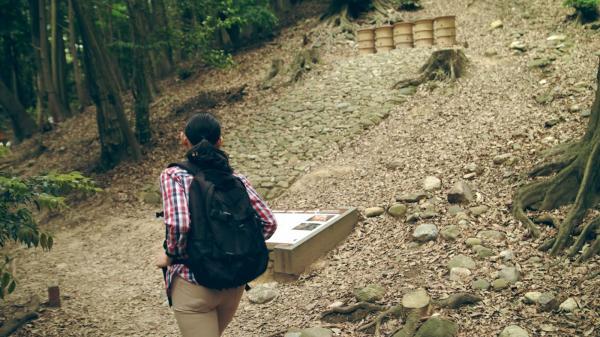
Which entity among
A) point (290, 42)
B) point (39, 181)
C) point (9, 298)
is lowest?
point (9, 298)

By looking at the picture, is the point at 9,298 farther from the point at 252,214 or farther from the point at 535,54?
the point at 535,54

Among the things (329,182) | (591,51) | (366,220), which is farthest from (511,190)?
(591,51)

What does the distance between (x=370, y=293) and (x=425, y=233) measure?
1.14 m

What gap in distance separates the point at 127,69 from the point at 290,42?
9.58 meters

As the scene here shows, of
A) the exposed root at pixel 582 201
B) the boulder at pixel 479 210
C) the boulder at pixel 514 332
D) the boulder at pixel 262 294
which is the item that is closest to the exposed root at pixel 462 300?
the boulder at pixel 514 332

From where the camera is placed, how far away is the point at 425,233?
18.5 feet

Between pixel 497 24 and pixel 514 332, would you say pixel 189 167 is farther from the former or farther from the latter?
pixel 497 24

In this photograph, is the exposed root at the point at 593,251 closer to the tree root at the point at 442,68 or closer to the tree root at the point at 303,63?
the tree root at the point at 442,68

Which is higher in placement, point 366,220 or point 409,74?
point 409,74

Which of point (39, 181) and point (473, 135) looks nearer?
point (39, 181)

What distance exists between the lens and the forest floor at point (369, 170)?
4891mm

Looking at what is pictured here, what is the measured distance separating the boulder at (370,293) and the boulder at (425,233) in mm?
936

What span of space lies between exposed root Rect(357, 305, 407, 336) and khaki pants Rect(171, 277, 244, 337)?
6.05ft

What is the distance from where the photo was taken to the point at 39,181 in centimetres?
443
